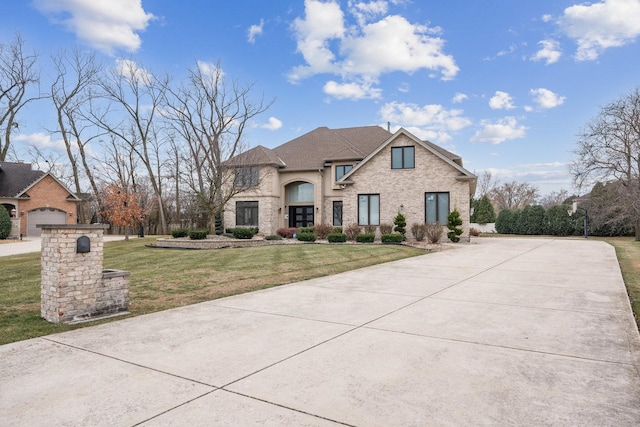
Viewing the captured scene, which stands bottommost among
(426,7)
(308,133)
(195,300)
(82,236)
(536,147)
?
(195,300)

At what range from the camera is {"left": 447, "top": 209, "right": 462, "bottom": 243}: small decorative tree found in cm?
2233

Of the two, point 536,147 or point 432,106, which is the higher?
point 432,106

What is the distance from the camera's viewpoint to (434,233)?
2108 cm

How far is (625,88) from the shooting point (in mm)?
28922

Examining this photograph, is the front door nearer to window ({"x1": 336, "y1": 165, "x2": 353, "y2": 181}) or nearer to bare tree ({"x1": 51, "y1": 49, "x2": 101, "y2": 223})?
window ({"x1": 336, "y1": 165, "x2": 353, "y2": 181})

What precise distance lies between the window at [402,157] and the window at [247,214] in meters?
10.9

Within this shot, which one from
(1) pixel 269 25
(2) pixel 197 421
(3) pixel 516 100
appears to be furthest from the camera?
(3) pixel 516 100

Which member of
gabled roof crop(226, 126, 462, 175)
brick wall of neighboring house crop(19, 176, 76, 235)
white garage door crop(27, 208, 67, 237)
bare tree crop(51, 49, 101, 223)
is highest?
bare tree crop(51, 49, 101, 223)

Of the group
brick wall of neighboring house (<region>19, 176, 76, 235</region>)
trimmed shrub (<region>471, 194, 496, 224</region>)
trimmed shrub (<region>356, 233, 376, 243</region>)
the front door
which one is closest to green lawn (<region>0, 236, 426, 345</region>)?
trimmed shrub (<region>356, 233, 376, 243</region>)

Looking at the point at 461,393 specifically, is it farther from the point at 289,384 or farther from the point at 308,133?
the point at 308,133

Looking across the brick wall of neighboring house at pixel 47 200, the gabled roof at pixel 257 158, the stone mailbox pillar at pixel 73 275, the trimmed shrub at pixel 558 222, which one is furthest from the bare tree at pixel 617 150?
the brick wall of neighboring house at pixel 47 200

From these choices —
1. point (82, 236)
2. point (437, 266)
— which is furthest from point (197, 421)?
point (437, 266)

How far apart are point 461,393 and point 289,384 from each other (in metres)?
1.45

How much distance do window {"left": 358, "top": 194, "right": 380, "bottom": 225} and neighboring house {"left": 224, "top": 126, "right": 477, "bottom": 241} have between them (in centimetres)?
6
